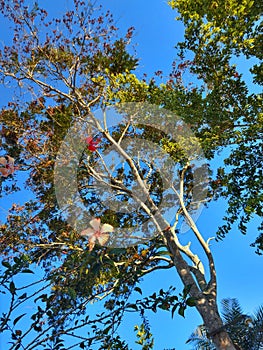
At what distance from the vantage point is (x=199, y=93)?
666cm

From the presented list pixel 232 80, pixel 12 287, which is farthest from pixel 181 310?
pixel 232 80

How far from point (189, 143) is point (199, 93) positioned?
3.90 ft

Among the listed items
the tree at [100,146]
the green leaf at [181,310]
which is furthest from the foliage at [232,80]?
the green leaf at [181,310]

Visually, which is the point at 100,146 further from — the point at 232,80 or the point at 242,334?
the point at 242,334

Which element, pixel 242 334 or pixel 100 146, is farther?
pixel 100 146

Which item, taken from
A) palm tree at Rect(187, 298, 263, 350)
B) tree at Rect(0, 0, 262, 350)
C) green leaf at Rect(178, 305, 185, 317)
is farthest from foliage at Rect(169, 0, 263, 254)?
green leaf at Rect(178, 305, 185, 317)

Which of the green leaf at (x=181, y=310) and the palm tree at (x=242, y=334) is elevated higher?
the palm tree at (x=242, y=334)

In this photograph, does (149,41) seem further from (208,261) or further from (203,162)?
(208,261)

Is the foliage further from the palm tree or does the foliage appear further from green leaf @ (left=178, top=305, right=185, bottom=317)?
green leaf @ (left=178, top=305, right=185, bottom=317)

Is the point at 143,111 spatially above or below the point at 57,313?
above

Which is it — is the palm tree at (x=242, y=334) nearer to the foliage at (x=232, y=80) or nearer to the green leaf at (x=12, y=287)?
the foliage at (x=232, y=80)

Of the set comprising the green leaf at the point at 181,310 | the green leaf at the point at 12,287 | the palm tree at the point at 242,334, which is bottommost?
the green leaf at the point at 181,310

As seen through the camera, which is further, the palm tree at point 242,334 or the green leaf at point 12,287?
A: the palm tree at point 242,334

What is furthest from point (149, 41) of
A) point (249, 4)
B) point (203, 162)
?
point (203, 162)
